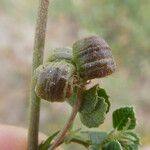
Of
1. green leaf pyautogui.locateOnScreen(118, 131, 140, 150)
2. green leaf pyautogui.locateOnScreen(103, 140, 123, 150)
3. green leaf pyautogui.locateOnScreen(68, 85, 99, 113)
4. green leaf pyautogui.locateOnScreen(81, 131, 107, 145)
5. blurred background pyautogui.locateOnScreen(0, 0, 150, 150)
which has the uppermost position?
blurred background pyautogui.locateOnScreen(0, 0, 150, 150)

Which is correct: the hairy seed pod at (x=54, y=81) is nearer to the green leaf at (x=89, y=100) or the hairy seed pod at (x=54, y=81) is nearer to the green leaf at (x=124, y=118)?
the green leaf at (x=89, y=100)

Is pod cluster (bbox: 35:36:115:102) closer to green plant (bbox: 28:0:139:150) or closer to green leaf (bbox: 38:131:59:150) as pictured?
green plant (bbox: 28:0:139:150)

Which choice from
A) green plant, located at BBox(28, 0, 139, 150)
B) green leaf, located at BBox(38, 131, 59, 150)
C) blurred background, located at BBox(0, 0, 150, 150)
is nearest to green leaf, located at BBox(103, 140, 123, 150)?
green plant, located at BBox(28, 0, 139, 150)

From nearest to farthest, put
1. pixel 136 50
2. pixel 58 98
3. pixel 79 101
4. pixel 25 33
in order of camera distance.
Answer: pixel 58 98 → pixel 79 101 → pixel 136 50 → pixel 25 33

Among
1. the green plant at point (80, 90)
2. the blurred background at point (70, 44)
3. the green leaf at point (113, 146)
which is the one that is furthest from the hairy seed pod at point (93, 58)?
the blurred background at point (70, 44)

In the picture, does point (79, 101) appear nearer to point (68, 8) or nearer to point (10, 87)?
point (10, 87)

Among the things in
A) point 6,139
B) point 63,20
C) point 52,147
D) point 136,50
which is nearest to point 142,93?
point 136,50
